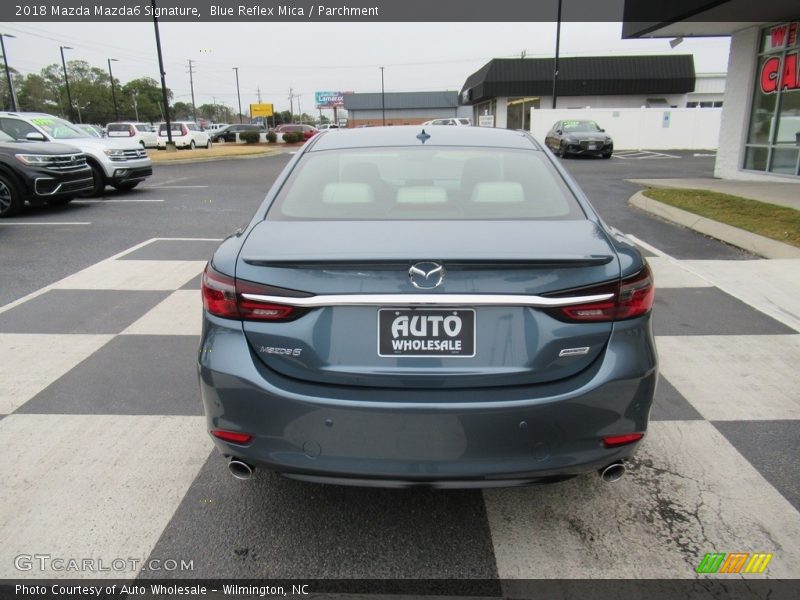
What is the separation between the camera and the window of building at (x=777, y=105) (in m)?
13.3

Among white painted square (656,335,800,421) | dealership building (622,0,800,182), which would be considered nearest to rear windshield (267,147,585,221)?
white painted square (656,335,800,421)

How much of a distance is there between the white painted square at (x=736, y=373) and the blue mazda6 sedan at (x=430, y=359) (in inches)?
68.1

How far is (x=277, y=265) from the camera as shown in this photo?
221 centimetres

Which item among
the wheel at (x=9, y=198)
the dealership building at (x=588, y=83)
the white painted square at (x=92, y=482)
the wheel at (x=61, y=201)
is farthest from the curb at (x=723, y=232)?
the dealership building at (x=588, y=83)

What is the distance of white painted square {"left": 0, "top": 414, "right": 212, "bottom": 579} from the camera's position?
2490 mm

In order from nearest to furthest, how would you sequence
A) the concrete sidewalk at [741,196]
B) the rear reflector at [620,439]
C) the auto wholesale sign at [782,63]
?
1. the rear reflector at [620,439]
2. the concrete sidewalk at [741,196]
3. the auto wholesale sign at [782,63]

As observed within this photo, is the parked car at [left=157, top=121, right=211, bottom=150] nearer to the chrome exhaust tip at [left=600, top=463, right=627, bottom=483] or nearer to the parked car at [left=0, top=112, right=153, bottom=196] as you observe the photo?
the parked car at [left=0, top=112, right=153, bottom=196]

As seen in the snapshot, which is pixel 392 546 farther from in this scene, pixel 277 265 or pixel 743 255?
pixel 743 255

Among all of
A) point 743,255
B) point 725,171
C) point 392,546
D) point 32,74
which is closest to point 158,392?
point 392,546

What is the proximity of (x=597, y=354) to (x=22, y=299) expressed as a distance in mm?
5630

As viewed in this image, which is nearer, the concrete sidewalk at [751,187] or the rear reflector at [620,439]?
the rear reflector at [620,439]

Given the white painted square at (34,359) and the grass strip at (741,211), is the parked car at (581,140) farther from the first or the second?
the white painted square at (34,359)

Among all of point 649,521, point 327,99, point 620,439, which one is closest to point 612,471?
point 620,439
